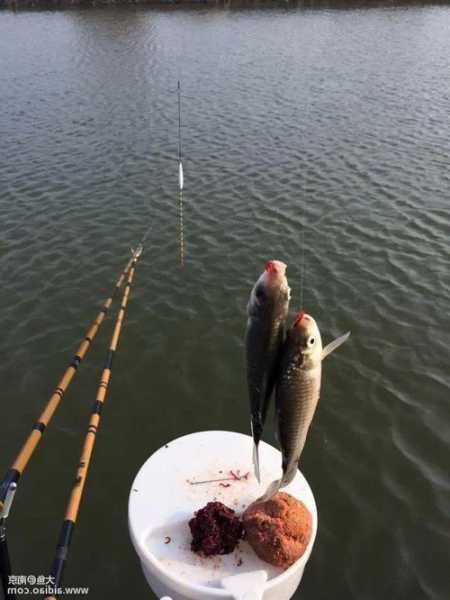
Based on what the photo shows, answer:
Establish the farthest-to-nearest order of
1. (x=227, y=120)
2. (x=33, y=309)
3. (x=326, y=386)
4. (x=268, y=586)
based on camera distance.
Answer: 1. (x=227, y=120)
2. (x=33, y=309)
3. (x=326, y=386)
4. (x=268, y=586)

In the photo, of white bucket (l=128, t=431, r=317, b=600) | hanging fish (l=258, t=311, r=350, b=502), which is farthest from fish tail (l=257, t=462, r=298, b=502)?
white bucket (l=128, t=431, r=317, b=600)

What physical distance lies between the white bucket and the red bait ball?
83 millimetres

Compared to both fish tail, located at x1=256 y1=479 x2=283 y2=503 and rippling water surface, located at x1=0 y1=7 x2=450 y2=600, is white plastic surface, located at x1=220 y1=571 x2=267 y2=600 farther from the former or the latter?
rippling water surface, located at x1=0 y1=7 x2=450 y2=600

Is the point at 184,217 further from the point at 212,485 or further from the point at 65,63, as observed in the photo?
the point at 65,63

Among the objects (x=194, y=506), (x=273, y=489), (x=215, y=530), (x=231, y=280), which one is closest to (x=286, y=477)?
(x=273, y=489)

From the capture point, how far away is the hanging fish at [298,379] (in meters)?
3.22

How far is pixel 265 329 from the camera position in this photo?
3.26 m

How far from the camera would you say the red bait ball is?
4316 mm

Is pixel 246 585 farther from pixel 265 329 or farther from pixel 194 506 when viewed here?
pixel 265 329

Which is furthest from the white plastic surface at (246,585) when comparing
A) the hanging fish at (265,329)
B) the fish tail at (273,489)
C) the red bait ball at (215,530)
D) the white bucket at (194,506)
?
the hanging fish at (265,329)

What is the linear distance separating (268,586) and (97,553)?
9.95 feet

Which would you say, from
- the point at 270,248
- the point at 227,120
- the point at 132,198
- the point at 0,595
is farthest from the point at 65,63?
the point at 0,595

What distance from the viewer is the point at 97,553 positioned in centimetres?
623

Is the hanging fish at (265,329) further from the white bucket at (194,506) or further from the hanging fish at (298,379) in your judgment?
the white bucket at (194,506)
